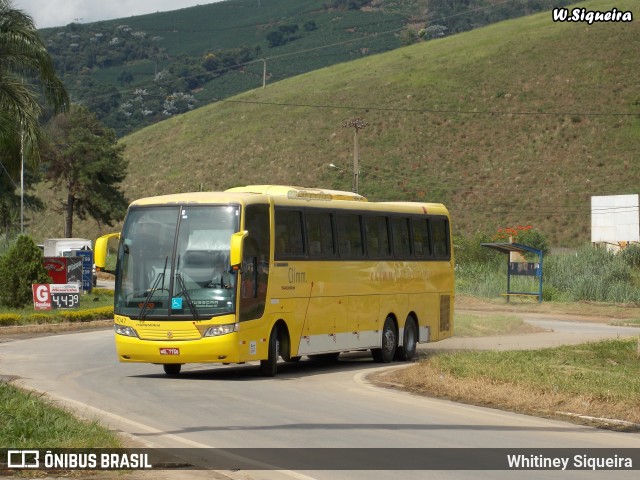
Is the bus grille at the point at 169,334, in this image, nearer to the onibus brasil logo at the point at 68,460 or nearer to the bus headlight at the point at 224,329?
the bus headlight at the point at 224,329

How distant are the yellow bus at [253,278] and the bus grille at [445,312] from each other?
2.78 m

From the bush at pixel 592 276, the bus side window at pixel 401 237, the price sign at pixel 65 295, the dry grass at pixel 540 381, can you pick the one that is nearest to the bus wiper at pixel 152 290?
the dry grass at pixel 540 381

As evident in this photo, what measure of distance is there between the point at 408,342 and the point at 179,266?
7.66 metres

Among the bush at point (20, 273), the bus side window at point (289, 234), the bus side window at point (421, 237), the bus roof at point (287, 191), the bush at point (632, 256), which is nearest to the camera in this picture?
the bus side window at point (289, 234)

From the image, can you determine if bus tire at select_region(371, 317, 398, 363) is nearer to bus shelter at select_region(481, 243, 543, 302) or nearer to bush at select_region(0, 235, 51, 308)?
bush at select_region(0, 235, 51, 308)

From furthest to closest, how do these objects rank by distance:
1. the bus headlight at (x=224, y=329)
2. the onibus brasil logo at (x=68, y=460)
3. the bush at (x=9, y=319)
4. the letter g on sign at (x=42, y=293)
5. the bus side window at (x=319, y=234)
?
1. the letter g on sign at (x=42, y=293)
2. the bush at (x=9, y=319)
3. the bus side window at (x=319, y=234)
4. the bus headlight at (x=224, y=329)
5. the onibus brasil logo at (x=68, y=460)

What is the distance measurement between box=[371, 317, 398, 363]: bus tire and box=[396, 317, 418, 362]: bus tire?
256 millimetres

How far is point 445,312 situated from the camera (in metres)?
28.9

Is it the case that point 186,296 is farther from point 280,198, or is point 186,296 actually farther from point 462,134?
point 462,134

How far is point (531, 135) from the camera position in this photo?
105m

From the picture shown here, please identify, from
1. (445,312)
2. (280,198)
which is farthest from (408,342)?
(280,198)

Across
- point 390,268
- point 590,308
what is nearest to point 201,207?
point 390,268

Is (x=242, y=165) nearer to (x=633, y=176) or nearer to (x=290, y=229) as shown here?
(x=633, y=176)

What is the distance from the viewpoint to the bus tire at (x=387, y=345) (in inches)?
1012
